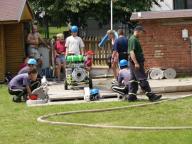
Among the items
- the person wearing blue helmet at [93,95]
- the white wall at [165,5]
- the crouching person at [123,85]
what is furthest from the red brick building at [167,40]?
the white wall at [165,5]

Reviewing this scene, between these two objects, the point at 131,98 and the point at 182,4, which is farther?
the point at 182,4

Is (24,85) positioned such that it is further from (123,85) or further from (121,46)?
(121,46)

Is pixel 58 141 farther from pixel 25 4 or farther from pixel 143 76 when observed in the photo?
pixel 25 4

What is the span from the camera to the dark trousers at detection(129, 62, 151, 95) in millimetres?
13875

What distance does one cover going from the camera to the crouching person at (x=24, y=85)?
15.0m

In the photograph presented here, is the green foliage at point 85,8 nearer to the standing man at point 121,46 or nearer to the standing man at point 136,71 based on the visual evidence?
the standing man at point 121,46

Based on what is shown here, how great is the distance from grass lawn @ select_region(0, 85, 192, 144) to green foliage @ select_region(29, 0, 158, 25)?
11456mm

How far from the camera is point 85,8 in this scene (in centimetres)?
2583

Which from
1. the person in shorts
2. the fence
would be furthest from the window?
the person in shorts

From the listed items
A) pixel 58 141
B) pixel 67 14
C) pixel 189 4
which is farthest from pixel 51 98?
pixel 189 4

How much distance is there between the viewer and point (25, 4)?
22297 mm

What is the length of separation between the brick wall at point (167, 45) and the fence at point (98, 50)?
3475 mm

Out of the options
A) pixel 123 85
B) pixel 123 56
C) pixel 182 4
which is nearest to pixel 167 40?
pixel 123 56

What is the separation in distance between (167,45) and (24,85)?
227 inches
